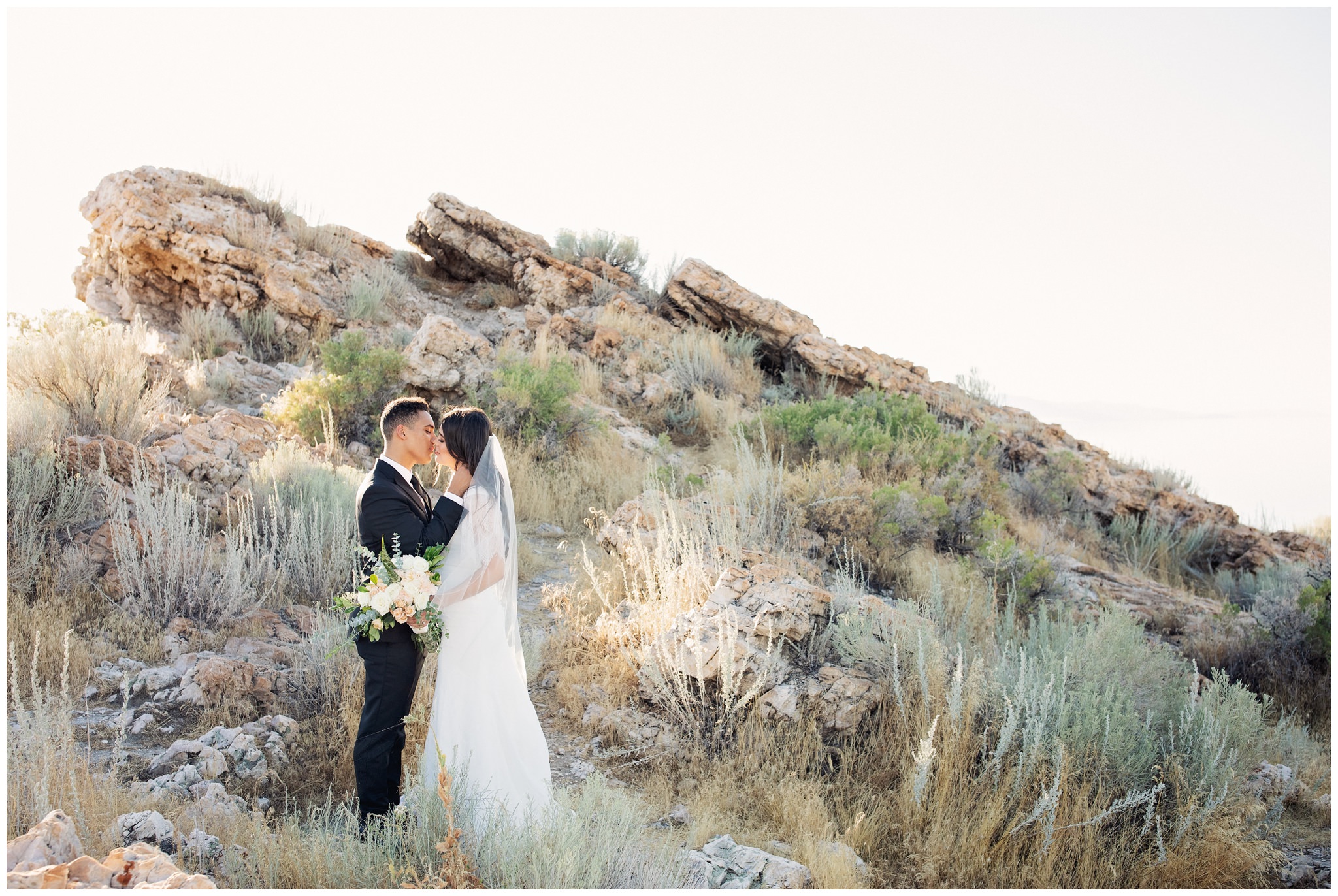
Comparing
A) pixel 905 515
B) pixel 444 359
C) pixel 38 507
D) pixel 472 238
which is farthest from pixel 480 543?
pixel 472 238

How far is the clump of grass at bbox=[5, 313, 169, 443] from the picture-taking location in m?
6.68

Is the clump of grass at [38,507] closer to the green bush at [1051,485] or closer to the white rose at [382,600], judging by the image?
the white rose at [382,600]

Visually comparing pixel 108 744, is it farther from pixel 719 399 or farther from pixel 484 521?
pixel 719 399

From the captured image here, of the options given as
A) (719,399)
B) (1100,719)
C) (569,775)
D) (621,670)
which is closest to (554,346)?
(719,399)

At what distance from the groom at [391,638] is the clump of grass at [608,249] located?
12363mm

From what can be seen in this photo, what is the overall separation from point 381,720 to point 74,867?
1361 mm

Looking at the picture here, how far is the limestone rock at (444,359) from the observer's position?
9.59 metres

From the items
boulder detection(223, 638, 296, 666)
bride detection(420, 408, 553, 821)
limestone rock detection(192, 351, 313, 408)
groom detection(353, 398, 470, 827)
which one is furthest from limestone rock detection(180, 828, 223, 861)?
limestone rock detection(192, 351, 313, 408)

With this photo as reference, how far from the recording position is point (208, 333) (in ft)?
36.5

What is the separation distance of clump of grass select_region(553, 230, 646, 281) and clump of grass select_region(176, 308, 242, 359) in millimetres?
6236

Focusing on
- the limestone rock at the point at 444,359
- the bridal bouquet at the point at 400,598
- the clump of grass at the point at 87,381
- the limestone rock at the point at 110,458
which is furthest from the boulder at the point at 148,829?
the limestone rock at the point at 444,359

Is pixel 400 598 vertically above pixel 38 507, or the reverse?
pixel 400 598

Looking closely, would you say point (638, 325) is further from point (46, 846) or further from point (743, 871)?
point (46, 846)

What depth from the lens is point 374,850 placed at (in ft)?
9.68
